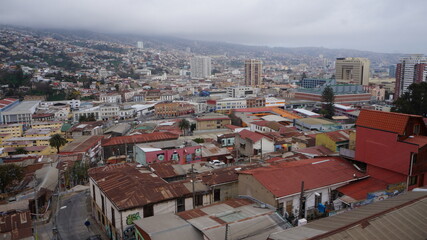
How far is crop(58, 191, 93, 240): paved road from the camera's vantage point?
1100 centimetres

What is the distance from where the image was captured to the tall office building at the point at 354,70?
73750 millimetres

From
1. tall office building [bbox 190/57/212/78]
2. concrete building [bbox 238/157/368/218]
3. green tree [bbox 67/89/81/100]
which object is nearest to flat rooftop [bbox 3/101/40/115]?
green tree [bbox 67/89/81/100]

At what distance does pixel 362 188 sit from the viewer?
9922mm

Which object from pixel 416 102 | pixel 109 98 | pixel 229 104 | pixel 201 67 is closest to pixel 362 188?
pixel 416 102

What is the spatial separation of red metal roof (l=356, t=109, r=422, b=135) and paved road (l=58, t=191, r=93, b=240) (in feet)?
32.3

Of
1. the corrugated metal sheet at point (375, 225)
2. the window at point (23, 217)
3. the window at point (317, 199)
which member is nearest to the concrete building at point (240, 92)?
the window at point (317, 199)

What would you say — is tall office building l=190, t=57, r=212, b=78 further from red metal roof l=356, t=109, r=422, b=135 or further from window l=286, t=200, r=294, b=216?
window l=286, t=200, r=294, b=216

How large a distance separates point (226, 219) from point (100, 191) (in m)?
5.09

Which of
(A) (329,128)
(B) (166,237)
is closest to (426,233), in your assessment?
(B) (166,237)

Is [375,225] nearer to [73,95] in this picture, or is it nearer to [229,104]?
[229,104]

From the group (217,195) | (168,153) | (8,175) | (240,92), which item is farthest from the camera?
(240,92)

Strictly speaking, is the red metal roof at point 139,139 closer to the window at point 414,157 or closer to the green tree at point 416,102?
the window at point 414,157

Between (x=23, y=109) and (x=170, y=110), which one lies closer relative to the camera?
(x=23, y=109)

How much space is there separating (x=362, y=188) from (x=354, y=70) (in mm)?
72143
